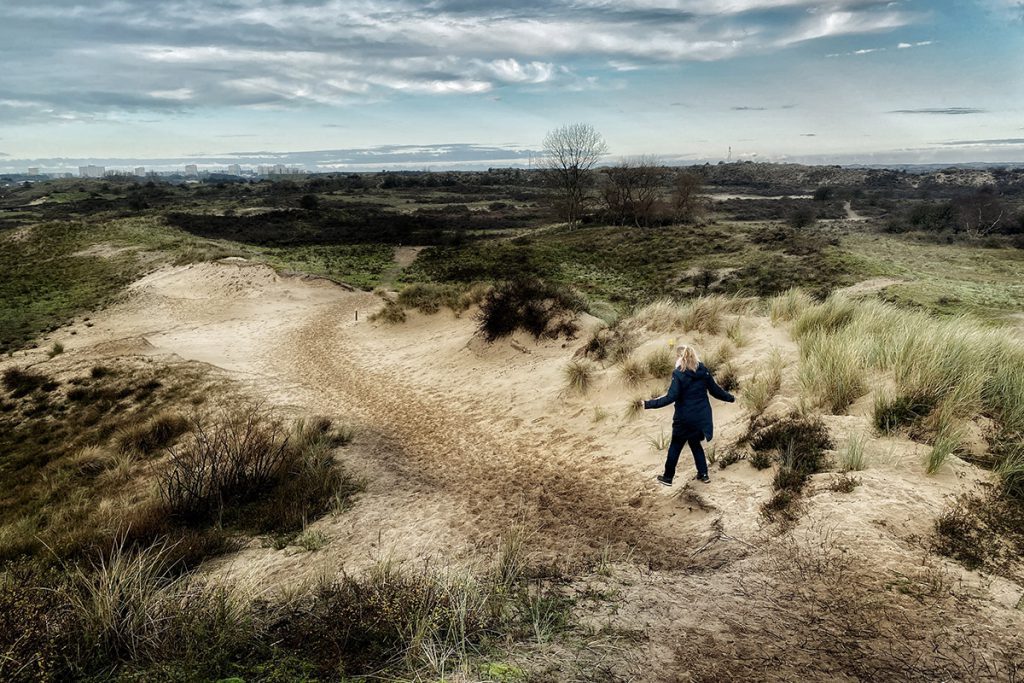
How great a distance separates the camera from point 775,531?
532 centimetres

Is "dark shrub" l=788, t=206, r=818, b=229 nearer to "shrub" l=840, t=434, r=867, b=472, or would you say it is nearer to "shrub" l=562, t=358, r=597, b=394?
"shrub" l=562, t=358, r=597, b=394

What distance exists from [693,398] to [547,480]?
271cm

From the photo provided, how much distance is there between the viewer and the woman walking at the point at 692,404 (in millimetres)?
6562

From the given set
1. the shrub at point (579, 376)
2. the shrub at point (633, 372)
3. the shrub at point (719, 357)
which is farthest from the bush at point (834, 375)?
the shrub at point (579, 376)

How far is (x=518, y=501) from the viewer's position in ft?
24.1

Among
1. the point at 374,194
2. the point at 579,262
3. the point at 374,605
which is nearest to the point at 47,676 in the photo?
the point at 374,605

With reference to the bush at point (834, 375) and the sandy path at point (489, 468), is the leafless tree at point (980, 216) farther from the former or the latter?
the sandy path at point (489, 468)

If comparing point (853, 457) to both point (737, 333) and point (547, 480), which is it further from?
point (737, 333)

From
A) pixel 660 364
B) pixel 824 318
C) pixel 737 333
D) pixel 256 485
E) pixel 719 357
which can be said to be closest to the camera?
pixel 256 485

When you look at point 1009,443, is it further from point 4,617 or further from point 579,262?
point 579,262

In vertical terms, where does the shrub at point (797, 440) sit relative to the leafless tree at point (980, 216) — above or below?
below

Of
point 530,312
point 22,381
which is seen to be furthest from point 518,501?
point 22,381

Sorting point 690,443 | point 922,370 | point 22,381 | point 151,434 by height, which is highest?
point 922,370

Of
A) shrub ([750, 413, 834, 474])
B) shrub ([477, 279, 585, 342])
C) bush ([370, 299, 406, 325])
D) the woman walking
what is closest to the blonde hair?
the woman walking
